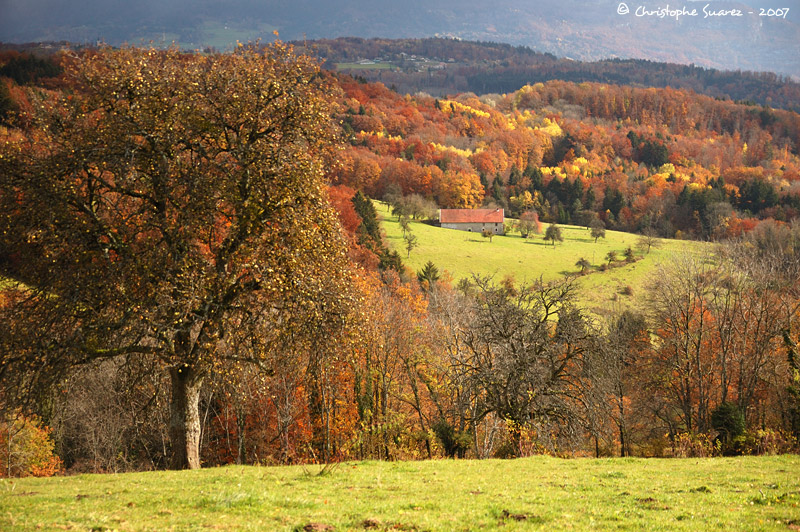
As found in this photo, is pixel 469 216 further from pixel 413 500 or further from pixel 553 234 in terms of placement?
pixel 413 500

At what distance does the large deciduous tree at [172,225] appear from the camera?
14.5 meters

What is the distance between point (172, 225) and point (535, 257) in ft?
278

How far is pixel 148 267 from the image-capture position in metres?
14.7

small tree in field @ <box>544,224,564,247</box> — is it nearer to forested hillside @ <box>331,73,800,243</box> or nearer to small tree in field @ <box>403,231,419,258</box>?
small tree in field @ <box>403,231,419,258</box>

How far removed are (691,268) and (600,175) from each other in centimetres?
14937

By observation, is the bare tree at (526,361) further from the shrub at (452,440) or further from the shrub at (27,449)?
the shrub at (27,449)

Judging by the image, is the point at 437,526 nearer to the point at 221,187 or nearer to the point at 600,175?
the point at 221,187

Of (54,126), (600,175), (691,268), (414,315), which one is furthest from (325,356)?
(600,175)

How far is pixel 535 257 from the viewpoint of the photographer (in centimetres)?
9506

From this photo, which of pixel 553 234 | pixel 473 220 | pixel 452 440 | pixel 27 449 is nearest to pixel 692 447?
pixel 452 440

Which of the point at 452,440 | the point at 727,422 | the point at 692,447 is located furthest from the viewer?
the point at 727,422

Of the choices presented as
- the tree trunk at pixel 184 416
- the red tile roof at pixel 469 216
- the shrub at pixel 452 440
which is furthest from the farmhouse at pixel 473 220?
the tree trunk at pixel 184 416

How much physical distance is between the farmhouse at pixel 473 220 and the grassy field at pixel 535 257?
6.96 m

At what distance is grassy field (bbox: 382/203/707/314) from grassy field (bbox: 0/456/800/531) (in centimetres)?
5691
